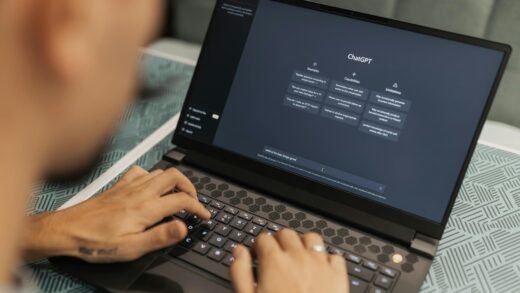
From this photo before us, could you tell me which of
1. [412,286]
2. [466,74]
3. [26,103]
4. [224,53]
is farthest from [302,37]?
[26,103]

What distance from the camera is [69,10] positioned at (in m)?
0.32

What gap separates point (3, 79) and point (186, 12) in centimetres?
96

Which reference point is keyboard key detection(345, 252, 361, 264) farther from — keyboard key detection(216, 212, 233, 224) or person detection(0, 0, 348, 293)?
person detection(0, 0, 348, 293)

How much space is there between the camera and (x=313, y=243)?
68 cm

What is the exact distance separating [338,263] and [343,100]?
247mm

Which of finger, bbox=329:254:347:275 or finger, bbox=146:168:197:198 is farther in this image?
finger, bbox=146:168:197:198

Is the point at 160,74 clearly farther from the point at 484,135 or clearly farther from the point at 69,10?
the point at 69,10

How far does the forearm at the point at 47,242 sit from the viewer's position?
2.25 feet

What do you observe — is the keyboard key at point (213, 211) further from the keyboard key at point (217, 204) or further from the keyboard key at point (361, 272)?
the keyboard key at point (361, 272)

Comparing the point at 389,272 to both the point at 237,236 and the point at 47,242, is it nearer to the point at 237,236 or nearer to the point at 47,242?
the point at 237,236

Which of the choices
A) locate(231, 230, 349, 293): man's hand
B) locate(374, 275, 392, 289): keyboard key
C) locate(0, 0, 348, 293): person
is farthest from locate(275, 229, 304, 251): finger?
locate(0, 0, 348, 293): person

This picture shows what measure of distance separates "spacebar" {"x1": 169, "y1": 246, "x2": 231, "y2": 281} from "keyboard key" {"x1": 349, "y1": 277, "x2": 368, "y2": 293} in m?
0.15

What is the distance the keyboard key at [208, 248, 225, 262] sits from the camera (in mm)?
700

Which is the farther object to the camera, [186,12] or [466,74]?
[186,12]
